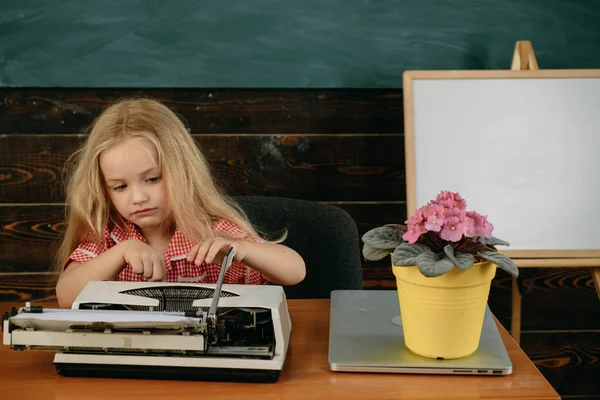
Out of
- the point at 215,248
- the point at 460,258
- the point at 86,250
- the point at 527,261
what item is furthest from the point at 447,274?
the point at 527,261

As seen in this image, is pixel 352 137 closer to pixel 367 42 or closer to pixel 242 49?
pixel 367 42

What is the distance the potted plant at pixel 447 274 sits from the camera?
88 centimetres

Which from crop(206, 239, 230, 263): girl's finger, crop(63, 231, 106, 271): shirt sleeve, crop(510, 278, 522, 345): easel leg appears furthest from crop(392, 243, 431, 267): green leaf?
crop(510, 278, 522, 345): easel leg

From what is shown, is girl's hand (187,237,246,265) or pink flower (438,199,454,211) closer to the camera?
pink flower (438,199,454,211)

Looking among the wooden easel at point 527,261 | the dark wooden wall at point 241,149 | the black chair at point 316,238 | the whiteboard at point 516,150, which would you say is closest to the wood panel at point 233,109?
the dark wooden wall at point 241,149

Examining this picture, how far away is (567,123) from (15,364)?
5.46 feet

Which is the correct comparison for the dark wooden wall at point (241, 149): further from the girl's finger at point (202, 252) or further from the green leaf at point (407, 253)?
the green leaf at point (407, 253)

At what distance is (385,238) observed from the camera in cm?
96

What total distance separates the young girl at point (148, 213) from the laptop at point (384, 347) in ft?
0.78

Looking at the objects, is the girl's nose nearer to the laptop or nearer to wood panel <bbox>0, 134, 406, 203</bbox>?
the laptop

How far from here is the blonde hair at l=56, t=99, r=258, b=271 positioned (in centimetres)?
134

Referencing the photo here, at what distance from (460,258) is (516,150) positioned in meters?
1.22

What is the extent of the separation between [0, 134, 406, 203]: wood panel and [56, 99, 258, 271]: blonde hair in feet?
2.45

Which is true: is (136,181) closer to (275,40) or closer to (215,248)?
(215,248)
